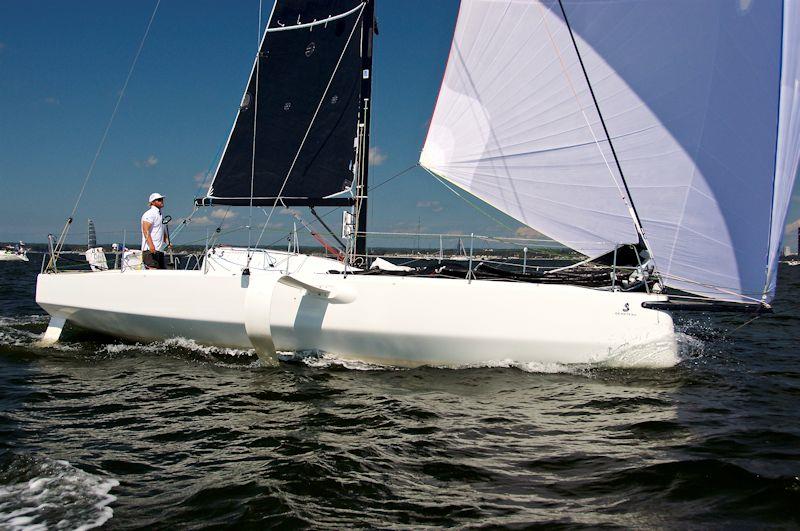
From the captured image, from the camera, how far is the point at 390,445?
4.60m

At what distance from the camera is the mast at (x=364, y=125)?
930 cm

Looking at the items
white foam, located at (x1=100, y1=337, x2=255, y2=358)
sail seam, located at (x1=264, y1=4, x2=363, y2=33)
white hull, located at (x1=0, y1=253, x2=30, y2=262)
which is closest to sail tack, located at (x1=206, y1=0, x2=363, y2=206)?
sail seam, located at (x1=264, y1=4, x2=363, y2=33)

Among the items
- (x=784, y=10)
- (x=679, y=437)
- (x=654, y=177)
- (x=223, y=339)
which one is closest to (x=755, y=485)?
(x=679, y=437)

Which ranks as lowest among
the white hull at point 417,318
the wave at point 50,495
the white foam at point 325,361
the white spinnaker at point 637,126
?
the wave at point 50,495

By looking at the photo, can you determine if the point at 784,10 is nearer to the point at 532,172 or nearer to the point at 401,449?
the point at 532,172

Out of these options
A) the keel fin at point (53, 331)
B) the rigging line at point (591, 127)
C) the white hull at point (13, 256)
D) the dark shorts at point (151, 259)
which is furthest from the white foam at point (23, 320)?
the white hull at point (13, 256)

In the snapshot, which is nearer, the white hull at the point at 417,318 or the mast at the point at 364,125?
the white hull at the point at 417,318

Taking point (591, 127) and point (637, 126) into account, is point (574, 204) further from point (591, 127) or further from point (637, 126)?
point (637, 126)

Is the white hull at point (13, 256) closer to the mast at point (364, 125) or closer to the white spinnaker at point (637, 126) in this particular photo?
the mast at point (364, 125)

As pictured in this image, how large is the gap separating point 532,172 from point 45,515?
6276 millimetres

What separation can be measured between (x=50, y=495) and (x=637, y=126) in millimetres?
6785

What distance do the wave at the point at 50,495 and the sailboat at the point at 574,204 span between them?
2.90 meters

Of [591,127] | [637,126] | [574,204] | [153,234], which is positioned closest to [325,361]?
[153,234]

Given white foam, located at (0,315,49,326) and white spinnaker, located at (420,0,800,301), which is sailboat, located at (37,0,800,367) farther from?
white foam, located at (0,315,49,326)
